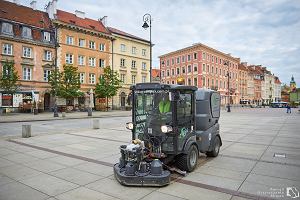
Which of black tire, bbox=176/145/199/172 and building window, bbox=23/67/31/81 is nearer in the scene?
black tire, bbox=176/145/199/172

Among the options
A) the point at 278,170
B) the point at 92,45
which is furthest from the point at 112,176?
the point at 92,45

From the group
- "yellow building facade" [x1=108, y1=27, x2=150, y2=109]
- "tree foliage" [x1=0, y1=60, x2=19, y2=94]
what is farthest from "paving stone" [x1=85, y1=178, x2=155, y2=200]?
"yellow building facade" [x1=108, y1=27, x2=150, y2=109]

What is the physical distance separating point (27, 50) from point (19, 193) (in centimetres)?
3273

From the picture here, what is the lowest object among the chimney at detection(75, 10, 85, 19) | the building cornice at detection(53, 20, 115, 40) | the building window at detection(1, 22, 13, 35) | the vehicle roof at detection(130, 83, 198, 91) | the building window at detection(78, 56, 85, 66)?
the vehicle roof at detection(130, 83, 198, 91)

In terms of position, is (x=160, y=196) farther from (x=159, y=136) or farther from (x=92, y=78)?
(x=92, y=78)

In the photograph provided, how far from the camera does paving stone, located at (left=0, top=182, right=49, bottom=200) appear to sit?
4.76 m

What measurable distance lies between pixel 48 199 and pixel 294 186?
17.5 ft

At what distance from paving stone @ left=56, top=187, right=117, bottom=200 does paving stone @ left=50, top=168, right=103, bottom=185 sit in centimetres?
51

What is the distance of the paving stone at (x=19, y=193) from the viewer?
Answer: 4.76 meters

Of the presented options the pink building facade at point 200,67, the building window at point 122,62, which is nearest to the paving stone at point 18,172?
the building window at point 122,62

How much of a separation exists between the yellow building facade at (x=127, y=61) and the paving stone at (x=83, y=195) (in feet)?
126

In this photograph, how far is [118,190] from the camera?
515 cm

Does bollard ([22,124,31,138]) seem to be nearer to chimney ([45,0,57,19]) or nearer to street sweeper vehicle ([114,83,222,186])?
street sweeper vehicle ([114,83,222,186])

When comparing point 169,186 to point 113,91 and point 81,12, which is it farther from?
point 81,12
